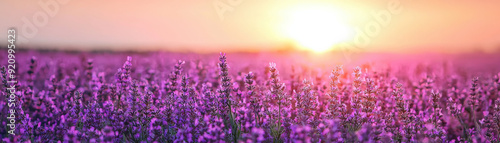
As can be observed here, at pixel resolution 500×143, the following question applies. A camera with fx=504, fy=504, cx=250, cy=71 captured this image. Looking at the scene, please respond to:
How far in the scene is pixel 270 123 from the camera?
3674 mm

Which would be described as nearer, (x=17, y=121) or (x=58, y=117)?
(x=17, y=121)

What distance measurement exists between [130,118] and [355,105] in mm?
1745

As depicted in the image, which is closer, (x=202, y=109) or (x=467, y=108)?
(x=202, y=109)

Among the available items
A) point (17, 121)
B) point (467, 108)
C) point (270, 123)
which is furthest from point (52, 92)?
point (467, 108)

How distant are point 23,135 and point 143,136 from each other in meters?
0.87

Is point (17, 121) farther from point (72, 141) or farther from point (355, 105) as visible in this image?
point (355, 105)

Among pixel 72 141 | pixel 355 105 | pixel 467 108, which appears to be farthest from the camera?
pixel 467 108

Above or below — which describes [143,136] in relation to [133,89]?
below

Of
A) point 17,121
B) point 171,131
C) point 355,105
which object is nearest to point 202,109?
point 171,131

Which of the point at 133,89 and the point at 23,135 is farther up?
the point at 133,89

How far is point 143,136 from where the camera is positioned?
391cm

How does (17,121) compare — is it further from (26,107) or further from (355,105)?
(355,105)

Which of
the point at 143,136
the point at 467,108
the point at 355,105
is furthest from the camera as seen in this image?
the point at 467,108

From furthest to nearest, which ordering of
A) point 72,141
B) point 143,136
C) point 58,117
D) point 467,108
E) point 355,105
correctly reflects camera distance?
point 467,108 < point 58,117 < point 143,136 < point 355,105 < point 72,141
